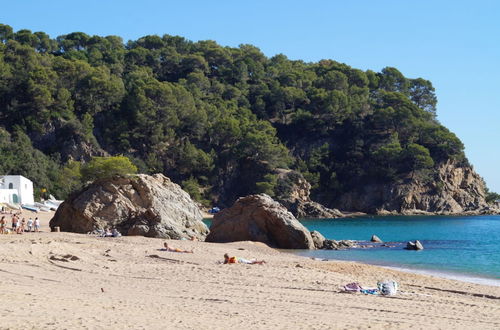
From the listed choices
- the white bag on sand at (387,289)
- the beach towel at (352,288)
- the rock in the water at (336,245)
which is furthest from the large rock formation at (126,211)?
the white bag on sand at (387,289)

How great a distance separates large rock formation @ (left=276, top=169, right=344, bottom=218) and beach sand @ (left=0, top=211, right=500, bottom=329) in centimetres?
5557

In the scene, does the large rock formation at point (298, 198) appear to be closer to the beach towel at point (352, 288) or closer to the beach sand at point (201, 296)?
the beach sand at point (201, 296)

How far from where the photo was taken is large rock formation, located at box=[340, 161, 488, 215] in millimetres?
84250

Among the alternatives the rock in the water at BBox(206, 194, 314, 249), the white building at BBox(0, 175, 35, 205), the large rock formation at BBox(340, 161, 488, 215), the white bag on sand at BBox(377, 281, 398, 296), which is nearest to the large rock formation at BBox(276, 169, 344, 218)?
the large rock formation at BBox(340, 161, 488, 215)

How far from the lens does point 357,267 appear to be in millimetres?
21344

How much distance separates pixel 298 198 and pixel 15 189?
35439 mm

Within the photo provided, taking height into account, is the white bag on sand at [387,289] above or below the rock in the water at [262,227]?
below

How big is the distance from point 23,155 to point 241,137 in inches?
1115

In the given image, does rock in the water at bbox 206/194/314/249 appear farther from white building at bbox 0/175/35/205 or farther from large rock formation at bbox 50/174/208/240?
white building at bbox 0/175/35/205

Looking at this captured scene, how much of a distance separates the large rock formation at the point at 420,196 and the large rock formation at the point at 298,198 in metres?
6.97

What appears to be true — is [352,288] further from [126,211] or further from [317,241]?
[317,241]

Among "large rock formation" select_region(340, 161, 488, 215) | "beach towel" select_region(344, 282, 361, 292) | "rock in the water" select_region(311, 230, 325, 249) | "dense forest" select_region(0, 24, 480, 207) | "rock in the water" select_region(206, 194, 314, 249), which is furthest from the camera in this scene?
"large rock formation" select_region(340, 161, 488, 215)

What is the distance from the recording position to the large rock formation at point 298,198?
7575 cm

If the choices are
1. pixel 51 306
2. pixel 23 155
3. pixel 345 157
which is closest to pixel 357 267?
pixel 51 306
